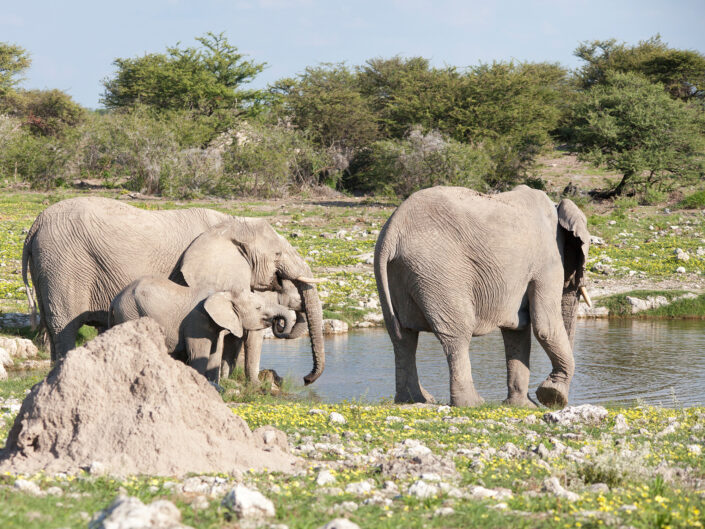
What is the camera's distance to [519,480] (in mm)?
6016

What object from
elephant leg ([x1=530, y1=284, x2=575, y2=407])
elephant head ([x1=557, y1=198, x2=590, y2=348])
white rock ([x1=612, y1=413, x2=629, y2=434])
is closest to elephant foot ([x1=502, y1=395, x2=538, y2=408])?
elephant leg ([x1=530, y1=284, x2=575, y2=407])

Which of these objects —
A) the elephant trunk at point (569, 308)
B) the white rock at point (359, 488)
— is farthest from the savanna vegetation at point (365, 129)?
the white rock at point (359, 488)

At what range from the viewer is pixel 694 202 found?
107 ft

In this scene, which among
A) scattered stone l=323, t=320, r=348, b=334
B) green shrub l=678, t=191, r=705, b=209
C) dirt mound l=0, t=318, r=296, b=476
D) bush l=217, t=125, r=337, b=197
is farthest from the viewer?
bush l=217, t=125, r=337, b=197

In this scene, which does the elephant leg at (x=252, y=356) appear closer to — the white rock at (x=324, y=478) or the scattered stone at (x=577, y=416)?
the scattered stone at (x=577, y=416)

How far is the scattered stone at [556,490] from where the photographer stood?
5.48m

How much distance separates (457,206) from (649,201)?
25.8 meters

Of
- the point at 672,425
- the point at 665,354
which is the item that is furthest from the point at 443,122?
the point at 672,425

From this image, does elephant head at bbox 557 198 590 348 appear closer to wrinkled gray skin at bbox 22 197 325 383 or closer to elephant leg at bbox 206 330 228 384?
wrinkled gray skin at bbox 22 197 325 383

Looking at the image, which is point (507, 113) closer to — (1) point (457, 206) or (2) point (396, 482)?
(1) point (457, 206)

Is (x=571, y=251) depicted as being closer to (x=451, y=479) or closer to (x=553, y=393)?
(x=553, y=393)

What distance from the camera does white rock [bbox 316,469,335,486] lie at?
5758 mm

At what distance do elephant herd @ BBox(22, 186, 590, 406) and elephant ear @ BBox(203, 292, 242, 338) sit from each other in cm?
2

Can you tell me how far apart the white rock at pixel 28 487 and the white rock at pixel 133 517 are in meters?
0.85
